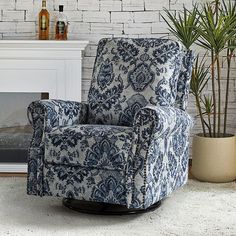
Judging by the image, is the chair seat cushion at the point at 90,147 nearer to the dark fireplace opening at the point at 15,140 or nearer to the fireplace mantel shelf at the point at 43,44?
the fireplace mantel shelf at the point at 43,44

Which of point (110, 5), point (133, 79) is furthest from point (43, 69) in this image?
point (133, 79)

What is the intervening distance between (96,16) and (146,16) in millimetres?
419

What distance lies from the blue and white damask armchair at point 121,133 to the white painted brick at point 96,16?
102 cm

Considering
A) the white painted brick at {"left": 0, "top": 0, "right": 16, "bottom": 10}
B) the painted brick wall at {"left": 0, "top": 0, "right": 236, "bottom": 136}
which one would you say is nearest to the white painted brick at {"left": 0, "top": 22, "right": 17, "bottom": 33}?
the painted brick wall at {"left": 0, "top": 0, "right": 236, "bottom": 136}

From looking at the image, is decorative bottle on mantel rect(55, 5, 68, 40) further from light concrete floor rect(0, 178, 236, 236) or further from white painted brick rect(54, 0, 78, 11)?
light concrete floor rect(0, 178, 236, 236)

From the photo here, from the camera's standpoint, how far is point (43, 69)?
4.77 metres

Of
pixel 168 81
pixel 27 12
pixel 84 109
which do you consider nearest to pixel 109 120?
pixel 84 109

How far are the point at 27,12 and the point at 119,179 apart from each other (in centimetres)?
220

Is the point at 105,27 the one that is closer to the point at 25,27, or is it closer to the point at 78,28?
the point at 78,28

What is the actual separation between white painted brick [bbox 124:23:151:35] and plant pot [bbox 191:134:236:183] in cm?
113

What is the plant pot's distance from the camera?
4.38m

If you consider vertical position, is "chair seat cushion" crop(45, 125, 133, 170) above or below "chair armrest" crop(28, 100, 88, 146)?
below

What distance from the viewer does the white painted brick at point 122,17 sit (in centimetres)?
502

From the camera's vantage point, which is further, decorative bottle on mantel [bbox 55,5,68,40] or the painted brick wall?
the painted brick wall
